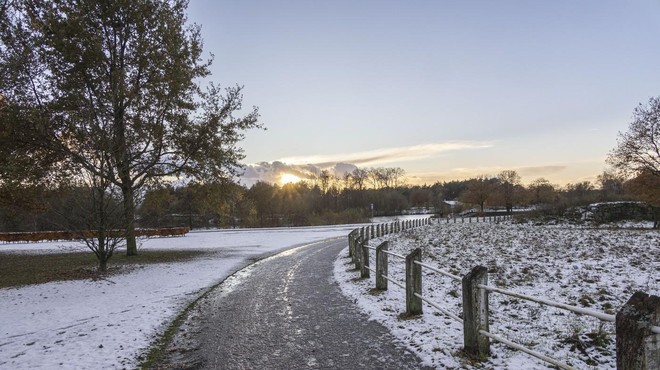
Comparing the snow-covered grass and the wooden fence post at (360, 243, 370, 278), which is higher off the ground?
the wooden fence post at (360, 243, 370, 278)

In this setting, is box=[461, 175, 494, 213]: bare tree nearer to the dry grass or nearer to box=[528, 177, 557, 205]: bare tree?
box=[528, 177, 557, 205]: bare tree

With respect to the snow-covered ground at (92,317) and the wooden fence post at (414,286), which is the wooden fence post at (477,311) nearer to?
the wooden fence post at (414,286)

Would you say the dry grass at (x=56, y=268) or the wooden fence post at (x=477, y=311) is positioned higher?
the wooden fence post at (x=477, y=311)

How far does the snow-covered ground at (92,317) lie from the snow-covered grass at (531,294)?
4245 millimetres

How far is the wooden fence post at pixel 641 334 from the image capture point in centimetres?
305

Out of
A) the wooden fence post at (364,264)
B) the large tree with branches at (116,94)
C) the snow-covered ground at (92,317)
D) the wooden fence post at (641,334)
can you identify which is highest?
the large tree with branches at (116,94)

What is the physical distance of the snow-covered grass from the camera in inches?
212

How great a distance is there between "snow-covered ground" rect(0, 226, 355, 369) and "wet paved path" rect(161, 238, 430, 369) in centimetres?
75

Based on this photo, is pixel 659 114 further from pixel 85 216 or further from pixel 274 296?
pixel 85 216

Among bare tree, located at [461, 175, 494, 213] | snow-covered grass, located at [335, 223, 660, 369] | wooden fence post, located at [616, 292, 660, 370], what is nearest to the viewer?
wooden fence post, located at [616, 292, 660, 370]

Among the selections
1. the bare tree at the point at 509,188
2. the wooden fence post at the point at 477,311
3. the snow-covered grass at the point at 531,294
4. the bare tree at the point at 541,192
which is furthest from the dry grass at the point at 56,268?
the bare tree at the point at 541,192

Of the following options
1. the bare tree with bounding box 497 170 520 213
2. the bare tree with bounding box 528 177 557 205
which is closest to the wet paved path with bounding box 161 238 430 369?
the bare tree with bounding box 497 170 520 213

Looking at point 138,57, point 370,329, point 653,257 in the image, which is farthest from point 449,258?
point 138,57

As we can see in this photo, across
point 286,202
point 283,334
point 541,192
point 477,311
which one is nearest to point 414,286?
point 477,311
